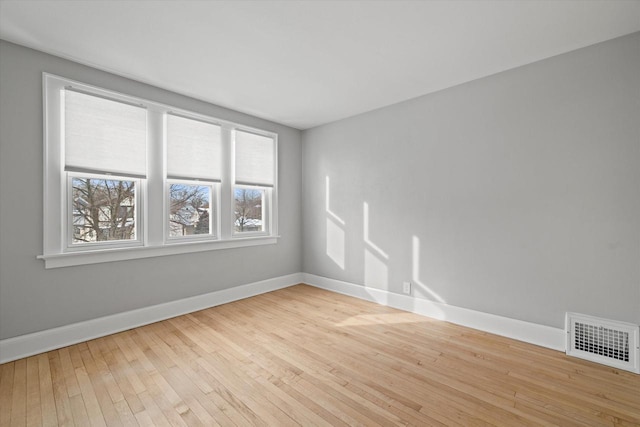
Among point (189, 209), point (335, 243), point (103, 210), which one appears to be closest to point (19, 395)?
point (103, 210)

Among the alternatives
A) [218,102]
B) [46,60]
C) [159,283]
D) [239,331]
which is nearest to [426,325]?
[239,331]

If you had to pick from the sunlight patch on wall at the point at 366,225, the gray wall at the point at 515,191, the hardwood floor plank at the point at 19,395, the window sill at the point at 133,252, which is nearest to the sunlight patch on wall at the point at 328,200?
the gray wall at the point at 515,191

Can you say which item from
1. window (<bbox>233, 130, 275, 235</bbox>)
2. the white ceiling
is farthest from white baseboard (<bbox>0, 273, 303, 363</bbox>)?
the white ceiling

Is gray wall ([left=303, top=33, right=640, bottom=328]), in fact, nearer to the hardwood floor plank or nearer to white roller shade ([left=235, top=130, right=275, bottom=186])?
white roller shade ([left=235, top=130, right=275, bottom=186])

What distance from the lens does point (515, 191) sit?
2.91 meters

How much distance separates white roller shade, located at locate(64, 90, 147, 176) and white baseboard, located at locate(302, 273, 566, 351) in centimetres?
326

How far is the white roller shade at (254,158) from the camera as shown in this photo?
421cm

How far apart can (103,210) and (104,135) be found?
0.79 m

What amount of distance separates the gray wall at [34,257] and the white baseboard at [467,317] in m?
2.41

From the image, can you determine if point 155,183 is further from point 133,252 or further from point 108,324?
point 108,324

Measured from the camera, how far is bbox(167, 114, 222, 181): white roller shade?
348cm

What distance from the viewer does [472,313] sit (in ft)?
10.4

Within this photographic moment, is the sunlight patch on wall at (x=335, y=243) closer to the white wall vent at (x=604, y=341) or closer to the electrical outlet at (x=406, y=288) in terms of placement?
the electrical outlet at (x=406, y=288)

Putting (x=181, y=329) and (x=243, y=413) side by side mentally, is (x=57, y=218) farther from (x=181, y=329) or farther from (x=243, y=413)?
(x=243, y=413)
